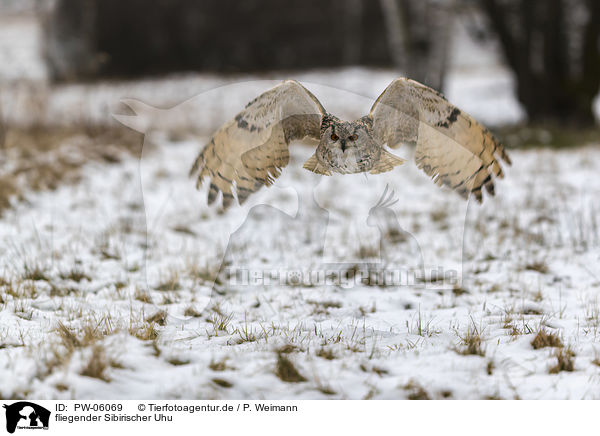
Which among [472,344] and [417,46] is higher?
[417,46]

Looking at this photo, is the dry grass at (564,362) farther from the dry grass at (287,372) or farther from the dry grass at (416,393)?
the dry grass at (287,372)

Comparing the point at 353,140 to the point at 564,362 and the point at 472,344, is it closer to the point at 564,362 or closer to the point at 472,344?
the point at 472,344

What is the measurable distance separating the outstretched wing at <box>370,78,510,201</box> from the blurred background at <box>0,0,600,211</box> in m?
3.54

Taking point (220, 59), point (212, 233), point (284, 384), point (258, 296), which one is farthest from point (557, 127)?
point (220, 59)

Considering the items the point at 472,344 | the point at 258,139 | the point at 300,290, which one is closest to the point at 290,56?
the point at 300,290

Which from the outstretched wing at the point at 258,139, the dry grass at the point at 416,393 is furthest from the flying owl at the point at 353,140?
the dry grass at the point at 416,393

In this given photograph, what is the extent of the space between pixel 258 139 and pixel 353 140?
1.89ft

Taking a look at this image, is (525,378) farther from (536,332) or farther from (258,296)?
(258,296)

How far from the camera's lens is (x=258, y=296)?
343cm

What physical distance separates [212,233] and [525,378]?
322cm
